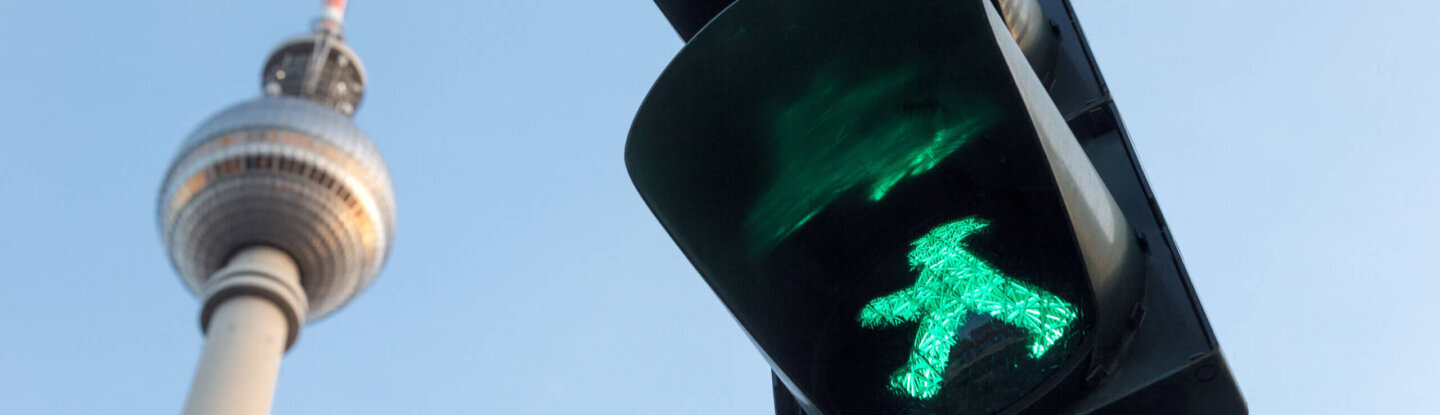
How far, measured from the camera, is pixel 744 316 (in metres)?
2.52

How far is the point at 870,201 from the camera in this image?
2.47 meters

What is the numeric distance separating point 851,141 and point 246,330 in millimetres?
41224

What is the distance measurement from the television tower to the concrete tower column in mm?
44

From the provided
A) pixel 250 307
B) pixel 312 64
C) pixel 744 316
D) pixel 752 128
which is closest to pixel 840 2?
pixel 752 128

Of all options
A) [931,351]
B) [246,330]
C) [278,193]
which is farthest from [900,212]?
[278,193]

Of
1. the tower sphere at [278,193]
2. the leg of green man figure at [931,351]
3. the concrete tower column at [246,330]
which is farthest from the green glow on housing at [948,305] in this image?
the tower sphere at [278,193]

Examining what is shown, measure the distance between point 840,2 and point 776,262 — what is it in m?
0.60

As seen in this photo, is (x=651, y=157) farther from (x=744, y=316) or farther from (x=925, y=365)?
(x=925, y=365)

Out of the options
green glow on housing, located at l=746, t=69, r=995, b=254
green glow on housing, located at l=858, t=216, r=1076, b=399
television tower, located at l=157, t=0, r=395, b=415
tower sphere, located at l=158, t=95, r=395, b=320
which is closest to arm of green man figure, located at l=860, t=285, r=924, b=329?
green glow on housing, located at l=858, t=216, r=1076, b=399

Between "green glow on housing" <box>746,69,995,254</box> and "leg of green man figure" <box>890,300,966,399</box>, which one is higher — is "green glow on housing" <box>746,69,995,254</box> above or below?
above

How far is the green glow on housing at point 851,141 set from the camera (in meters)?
2.31

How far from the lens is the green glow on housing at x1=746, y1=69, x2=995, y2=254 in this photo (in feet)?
7.59

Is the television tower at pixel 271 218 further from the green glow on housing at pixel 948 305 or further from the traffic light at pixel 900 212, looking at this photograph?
the green glow on housing at pixel 948 305

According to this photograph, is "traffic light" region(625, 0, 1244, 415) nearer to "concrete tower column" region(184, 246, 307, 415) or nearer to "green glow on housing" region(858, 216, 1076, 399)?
"green glow on housing" region(858, 216, 1076, 399)
